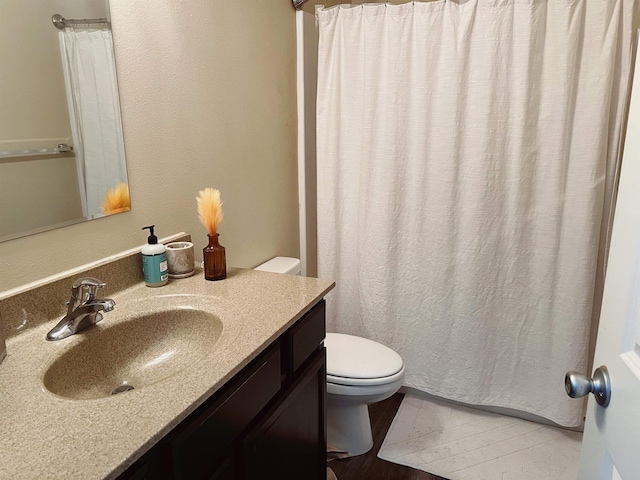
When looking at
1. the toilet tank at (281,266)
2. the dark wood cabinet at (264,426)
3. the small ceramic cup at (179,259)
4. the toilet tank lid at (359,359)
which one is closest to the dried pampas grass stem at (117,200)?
the small ceramic cup at (179,259)

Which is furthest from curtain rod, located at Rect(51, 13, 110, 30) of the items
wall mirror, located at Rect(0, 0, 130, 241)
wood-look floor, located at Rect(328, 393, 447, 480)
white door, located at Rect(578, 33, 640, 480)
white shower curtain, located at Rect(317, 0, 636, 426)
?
wood-look floor, located at Rect(328, 393, 447, 480)

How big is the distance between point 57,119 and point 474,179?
151 centimetres

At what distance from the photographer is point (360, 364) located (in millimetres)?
1836

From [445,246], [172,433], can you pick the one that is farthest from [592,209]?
[172,433]

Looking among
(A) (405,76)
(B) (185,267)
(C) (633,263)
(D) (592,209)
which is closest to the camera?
(C) (633,263)

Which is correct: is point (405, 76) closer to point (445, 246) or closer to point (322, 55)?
point (322, 55)

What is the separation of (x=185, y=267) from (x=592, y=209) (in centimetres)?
152

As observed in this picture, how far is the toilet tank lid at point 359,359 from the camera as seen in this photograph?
179 centimetres

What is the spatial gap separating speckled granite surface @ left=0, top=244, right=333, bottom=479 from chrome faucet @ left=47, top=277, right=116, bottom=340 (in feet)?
0.07

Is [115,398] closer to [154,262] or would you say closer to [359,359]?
[154,262]

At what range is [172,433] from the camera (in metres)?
0.86

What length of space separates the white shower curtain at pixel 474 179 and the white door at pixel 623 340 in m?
1.17

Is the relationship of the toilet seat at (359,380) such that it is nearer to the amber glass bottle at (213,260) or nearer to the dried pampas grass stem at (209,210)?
the amber glass bottle at (213,260)

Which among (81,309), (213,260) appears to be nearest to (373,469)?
(213,260)
